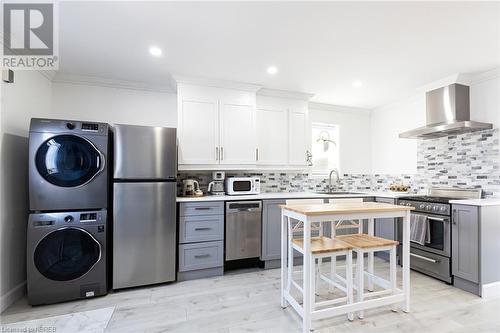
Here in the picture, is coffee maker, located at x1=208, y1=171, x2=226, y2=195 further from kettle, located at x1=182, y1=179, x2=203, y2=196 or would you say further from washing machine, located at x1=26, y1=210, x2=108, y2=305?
washing machine, located at x1=26, y1=210, x2=108, y2=305

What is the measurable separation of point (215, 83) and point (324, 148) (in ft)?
7.63

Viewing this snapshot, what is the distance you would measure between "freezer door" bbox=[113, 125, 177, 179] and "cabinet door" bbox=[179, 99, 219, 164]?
361 mm

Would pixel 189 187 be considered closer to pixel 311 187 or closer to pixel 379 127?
pixel 311 187

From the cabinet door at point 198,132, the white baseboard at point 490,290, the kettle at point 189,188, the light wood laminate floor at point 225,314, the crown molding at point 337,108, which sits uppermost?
the crown molding at point 337,108

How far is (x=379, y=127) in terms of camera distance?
4.46 meters

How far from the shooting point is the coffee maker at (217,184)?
11.1 ft

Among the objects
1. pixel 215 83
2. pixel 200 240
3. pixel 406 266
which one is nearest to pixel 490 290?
pixel 406 266

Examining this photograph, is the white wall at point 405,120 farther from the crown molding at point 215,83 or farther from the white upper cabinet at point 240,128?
the crown molding at point 215,83

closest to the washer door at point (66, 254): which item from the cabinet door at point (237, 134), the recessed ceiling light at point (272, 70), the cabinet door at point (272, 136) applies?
the cabinet door at point (237, 134)

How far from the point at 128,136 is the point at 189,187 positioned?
3.34ft

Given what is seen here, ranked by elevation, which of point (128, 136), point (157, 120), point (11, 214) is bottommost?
point (11, 214)

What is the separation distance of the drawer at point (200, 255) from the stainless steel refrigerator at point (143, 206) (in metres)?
0.12

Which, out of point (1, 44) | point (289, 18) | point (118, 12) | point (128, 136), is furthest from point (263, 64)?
point (1, 44)

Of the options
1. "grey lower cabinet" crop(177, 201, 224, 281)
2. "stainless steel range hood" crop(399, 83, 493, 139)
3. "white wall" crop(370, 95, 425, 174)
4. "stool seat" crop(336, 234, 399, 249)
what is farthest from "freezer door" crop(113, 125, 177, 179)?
"white wall" crop(370, 95, 425, 174)
